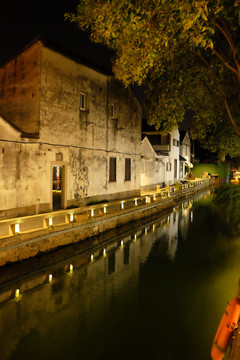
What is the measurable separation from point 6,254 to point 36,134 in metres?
6.39

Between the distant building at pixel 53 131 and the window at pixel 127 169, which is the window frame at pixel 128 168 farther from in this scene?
the distant building at pixel 53 131

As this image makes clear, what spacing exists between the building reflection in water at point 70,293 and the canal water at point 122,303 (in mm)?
23

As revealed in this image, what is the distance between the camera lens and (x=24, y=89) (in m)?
15.2

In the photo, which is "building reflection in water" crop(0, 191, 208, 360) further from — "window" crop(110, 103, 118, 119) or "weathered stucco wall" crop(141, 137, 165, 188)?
"weathered stucco wall" crop(141, 137, 165, 188)

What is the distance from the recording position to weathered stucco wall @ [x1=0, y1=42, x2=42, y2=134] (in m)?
14.8

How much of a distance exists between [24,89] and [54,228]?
741 centimetres

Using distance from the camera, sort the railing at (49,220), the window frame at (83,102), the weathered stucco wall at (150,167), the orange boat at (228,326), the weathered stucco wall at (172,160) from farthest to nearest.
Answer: the weathered stucco wall at (172,160) < the weathered stucco wall at (150,167) < the window frame at (83,102) < the railing at (49,220) < the orange boat at (228,326)

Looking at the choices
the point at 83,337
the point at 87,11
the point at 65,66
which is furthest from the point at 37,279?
the point at 65,66

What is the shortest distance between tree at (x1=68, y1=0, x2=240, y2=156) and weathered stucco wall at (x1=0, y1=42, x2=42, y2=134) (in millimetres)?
5753

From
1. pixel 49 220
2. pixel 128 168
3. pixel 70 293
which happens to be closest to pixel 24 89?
pixel 49 220

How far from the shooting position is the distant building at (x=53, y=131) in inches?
533

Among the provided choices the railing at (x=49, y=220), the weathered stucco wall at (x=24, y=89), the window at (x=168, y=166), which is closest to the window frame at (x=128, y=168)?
the railing at (x=49, y=220)

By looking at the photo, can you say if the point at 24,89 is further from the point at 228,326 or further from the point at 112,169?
the point at 228,326

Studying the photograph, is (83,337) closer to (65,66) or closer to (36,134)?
(36,134)
